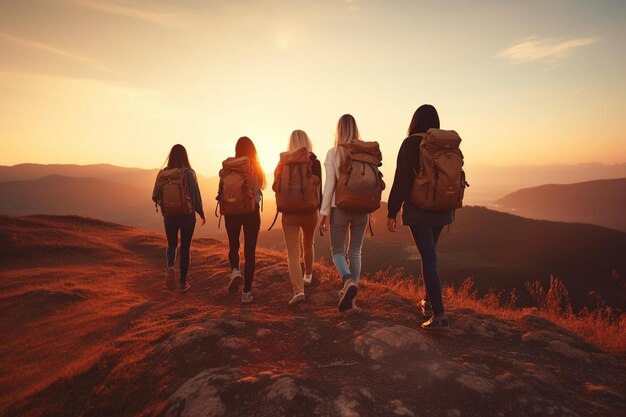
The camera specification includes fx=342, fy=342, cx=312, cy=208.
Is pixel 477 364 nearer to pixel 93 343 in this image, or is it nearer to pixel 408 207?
pixel 408 207

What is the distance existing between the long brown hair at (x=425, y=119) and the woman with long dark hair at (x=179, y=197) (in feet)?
15.1

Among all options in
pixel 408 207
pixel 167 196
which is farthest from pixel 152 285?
pixel 408 207

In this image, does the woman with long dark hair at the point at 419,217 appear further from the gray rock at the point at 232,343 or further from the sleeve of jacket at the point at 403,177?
the gray rock at the point at 232,343

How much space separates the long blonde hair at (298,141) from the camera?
5.75 meters

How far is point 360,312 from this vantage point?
5363 millimetres

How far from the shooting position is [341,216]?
5.24 metres

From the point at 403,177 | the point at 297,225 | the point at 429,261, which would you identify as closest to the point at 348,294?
the point at 429,261

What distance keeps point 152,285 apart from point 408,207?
29.7 feet

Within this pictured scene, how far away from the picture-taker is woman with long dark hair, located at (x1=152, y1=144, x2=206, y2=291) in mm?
7312

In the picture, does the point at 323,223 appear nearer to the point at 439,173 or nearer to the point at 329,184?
the point at 329,184

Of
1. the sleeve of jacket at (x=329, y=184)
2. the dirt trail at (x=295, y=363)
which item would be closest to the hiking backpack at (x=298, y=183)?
the sleeve of jacket at (x=329, y=184)

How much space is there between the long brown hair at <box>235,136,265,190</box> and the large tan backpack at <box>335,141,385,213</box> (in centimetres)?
223

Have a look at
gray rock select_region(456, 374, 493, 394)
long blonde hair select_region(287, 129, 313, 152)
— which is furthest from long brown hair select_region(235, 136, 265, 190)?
gray rock select_region(456, 374, 493, 394)

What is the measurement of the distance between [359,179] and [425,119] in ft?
4.15
